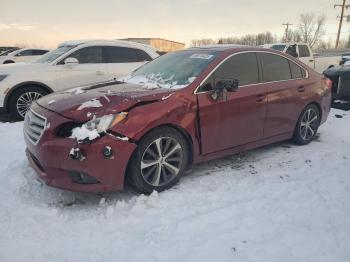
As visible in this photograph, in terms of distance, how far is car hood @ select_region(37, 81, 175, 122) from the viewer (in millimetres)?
3791

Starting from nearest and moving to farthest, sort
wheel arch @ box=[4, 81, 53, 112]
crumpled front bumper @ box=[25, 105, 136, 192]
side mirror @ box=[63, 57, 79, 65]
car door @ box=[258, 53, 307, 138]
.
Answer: crumpled front bumper @ box=[25, 105, 136, 192]
car door @ box=[258, 53, 307, 138]
wheel arch @ box=[4, 81, 53, 112]
side mirror @ box=[63, 57, 79, 65]

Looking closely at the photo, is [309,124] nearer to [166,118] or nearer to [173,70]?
[173,70]

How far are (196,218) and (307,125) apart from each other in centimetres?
327

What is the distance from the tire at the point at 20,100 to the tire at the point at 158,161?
4.73 m

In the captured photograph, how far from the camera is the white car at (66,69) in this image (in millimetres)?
7812

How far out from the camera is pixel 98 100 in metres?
3.99

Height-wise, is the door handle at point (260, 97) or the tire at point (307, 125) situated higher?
the door handle at point (260, 97)

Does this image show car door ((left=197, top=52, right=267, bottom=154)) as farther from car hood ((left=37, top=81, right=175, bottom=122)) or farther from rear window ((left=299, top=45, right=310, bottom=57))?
rear window ((left=299, top=45, right=310, bottom=57))

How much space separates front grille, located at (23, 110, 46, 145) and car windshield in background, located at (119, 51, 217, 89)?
4.32 ft

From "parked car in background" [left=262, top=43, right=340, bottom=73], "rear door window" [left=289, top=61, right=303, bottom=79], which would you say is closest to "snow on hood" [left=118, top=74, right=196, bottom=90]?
"rear door window" [left=289, top=61, right=303, bottom=79]

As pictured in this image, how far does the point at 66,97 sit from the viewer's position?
425cm

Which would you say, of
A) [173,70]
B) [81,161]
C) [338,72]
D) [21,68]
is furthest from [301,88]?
[21,68]

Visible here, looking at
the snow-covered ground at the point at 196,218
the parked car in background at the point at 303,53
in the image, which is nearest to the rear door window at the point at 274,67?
the snow-covered ground at the point at 196,218

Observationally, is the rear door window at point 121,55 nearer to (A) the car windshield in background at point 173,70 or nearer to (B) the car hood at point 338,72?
(A) the car windshield in background at point 173,70
